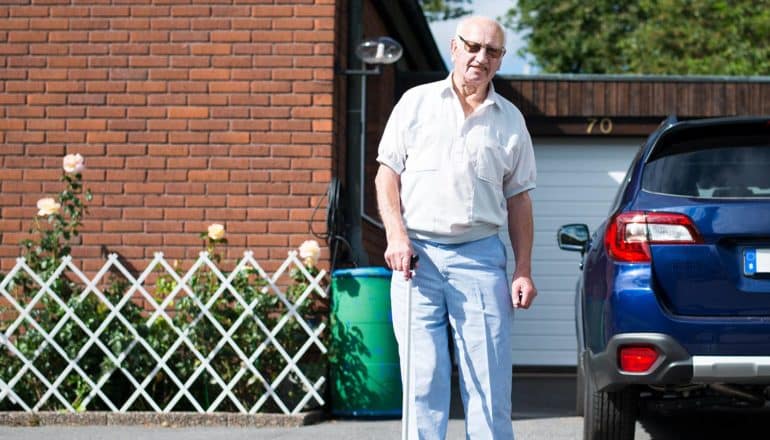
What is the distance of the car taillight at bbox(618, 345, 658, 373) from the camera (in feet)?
16.7

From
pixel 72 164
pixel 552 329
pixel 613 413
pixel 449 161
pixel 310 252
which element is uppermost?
pixel 449 161

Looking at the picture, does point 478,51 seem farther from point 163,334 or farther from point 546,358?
point 546,358

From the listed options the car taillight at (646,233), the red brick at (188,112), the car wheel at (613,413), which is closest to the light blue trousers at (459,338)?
the car taillight at (646,233)

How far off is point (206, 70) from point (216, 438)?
278cm

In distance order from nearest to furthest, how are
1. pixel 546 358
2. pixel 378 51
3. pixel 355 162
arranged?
1. pixel 378 51
2. pixel 355 162
3. pixel 546 358

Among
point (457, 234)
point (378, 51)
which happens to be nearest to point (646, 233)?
point (457, 234)

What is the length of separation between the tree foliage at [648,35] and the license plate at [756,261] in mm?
23963

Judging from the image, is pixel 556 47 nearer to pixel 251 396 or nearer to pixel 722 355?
pixel 251 396

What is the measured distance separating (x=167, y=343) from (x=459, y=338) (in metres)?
4.35

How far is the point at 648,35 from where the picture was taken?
30656mm

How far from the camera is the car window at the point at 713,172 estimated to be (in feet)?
17.6

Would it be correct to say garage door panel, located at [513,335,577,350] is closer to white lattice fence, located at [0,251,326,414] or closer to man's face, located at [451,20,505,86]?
white lattice fence, located at [0,251,326,414]

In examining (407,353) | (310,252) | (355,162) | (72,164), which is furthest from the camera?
(355,162)

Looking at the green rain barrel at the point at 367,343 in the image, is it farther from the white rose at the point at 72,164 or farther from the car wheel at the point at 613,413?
the car wheel at the point at 613,413
